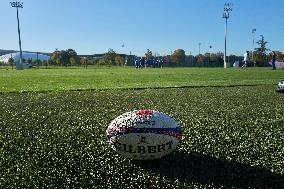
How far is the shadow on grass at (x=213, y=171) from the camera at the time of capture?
129 inches

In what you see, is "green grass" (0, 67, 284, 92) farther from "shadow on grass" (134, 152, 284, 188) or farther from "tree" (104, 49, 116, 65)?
"tree" (104, 49, 116, 65)

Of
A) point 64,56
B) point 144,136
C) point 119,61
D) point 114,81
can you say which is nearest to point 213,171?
point 144,136

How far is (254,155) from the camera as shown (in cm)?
420

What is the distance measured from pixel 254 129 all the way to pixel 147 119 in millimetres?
2659

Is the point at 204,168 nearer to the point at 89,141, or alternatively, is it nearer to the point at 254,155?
the point at 254,155

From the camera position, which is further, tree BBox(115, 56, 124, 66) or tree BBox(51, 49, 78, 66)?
tree BBox(115, 56, 124, 66)

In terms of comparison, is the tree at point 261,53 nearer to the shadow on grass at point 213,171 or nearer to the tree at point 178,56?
the tree at point 178,56

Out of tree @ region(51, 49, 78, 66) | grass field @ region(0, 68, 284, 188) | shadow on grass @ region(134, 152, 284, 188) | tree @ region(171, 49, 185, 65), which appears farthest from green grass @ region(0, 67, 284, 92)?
tree @ region(171, 49, 185, 65)

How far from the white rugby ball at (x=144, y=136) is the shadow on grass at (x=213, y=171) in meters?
0.17

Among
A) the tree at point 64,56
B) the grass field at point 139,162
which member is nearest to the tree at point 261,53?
the tree at point 64,56

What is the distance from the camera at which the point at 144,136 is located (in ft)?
12.0

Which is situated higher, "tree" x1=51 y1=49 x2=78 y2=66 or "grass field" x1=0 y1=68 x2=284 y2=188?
"tree" x1=51 y1=49 x2=78 y2=66

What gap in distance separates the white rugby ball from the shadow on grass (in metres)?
0.17

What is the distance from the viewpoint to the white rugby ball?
367cm
